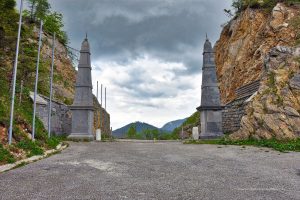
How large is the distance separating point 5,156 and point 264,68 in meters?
17.6

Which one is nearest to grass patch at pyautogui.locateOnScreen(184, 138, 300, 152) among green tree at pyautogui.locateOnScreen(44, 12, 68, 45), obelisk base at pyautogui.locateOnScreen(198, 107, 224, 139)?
obelisk base at pyautogui.locateOnScreen(198, 107, 224, 139)

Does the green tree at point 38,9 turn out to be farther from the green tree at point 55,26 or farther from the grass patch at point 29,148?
the grass patch at point 29,148

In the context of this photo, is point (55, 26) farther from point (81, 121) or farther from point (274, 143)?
point (274, 143)

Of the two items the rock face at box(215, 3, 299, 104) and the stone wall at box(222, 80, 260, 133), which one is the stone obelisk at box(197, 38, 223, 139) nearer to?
the stone wall at box(222, 80, 260, 133)

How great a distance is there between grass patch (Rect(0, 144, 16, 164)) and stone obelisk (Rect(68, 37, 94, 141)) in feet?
39.7

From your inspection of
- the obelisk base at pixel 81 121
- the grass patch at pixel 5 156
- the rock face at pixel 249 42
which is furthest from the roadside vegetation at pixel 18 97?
the rock face at pixel 249 42

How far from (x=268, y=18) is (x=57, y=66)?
2778 cm

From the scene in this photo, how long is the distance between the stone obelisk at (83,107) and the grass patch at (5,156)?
477 inches

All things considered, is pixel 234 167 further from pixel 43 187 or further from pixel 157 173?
pixel 43 187

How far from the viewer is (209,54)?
72.1 feet

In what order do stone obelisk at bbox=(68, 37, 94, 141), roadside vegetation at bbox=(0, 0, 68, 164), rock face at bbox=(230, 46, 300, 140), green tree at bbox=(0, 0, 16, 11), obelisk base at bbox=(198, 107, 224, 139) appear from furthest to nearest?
stone obelisk at bbox=(68, 37, 94, 141), obelisk base at bbox=(198, 107, 224, 139), green tree at bbox=(0, 0, 16, 11), rock face at bbox=(230, 46, 300, 140), roadside vegetation at bbox=(0, 0, 68, 164)

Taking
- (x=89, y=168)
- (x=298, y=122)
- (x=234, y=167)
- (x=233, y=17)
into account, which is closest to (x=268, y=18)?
(x=233, y=17)

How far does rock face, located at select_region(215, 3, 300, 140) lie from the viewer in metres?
15.5

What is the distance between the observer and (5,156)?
329 inches
